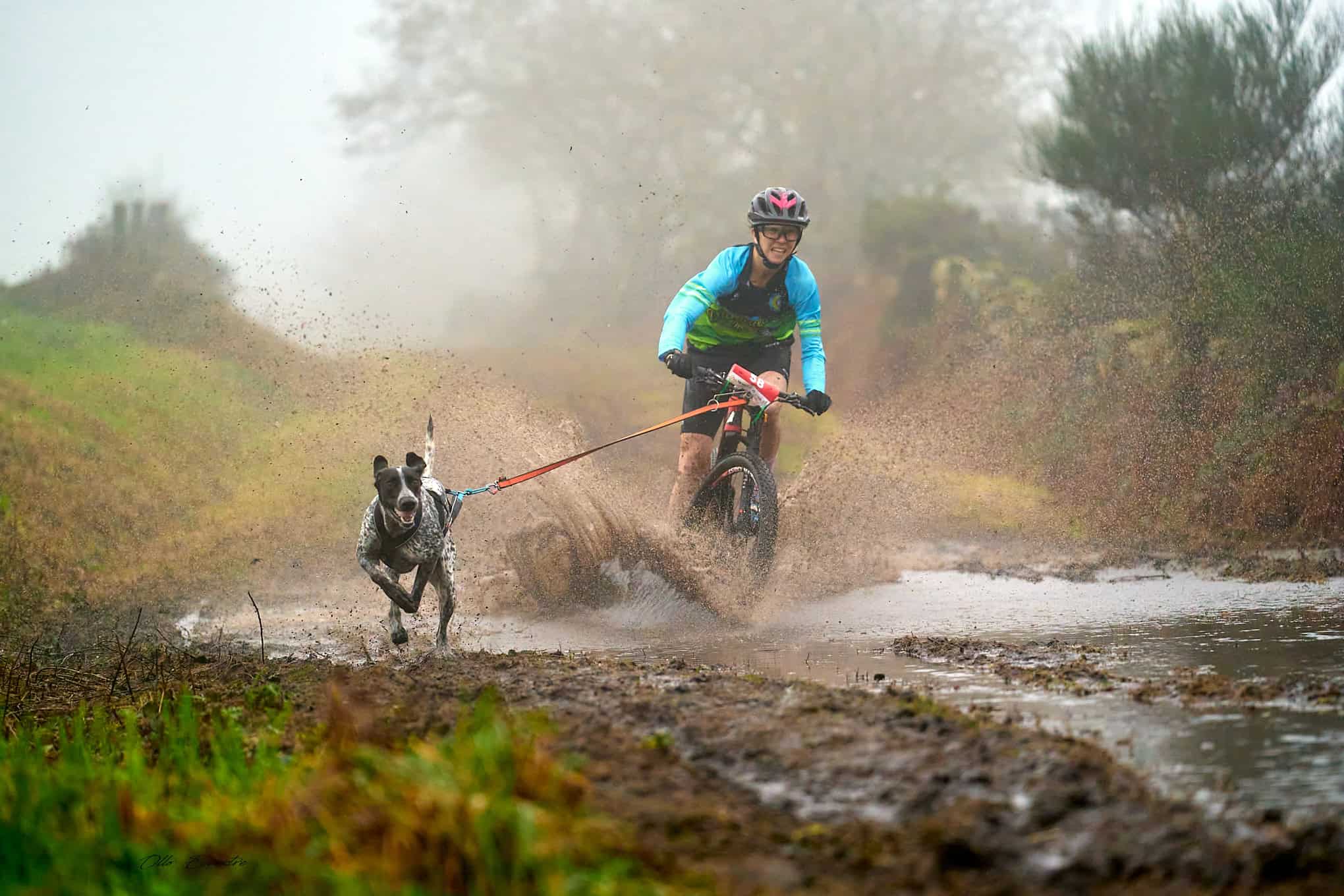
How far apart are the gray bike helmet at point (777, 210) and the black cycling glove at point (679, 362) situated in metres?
0.98

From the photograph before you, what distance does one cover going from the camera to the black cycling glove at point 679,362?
768 centimetres

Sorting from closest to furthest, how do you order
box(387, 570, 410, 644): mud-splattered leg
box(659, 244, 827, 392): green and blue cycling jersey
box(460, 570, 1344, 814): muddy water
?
1. box(460, 570, 1344, 814): muddy water
2. box(387, 570, 410, 644): mud-splattered leg
3. box(659, 244, 827, 392): green and blue cycling jersey

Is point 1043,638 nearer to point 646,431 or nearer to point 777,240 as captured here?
point 646,431

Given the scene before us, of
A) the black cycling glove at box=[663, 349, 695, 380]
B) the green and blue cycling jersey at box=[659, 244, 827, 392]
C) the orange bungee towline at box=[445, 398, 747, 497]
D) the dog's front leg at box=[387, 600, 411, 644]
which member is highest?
the green and blue cycling jersey at box=[659, 244, 827, 392]

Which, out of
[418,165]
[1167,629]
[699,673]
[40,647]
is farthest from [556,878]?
[418,165]

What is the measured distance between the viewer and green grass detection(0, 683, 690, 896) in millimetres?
2301

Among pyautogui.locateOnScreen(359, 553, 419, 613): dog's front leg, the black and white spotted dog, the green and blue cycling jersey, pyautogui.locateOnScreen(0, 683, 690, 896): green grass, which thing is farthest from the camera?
the green and blue cycling jersey

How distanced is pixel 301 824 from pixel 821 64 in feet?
102

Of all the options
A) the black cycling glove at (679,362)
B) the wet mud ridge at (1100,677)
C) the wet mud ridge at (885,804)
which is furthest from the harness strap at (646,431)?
the wet mud ridge at (885,804)

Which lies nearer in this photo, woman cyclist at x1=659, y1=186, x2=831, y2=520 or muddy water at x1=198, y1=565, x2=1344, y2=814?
muddy water at x1=198, y1=565, x2=1344, y2=814

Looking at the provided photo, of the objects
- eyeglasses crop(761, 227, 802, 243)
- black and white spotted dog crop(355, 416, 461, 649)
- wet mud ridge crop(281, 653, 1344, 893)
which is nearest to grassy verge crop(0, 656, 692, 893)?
wet mud ridge crop(281, 653, 1344, 893)

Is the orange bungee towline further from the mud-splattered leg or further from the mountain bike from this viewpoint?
the mud-splattered leg

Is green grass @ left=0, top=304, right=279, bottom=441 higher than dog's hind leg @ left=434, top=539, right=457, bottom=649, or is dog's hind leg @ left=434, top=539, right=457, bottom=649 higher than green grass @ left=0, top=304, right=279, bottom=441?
green grass @ left=0, top=304, right=279, bottom=441

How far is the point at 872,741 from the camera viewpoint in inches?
133
